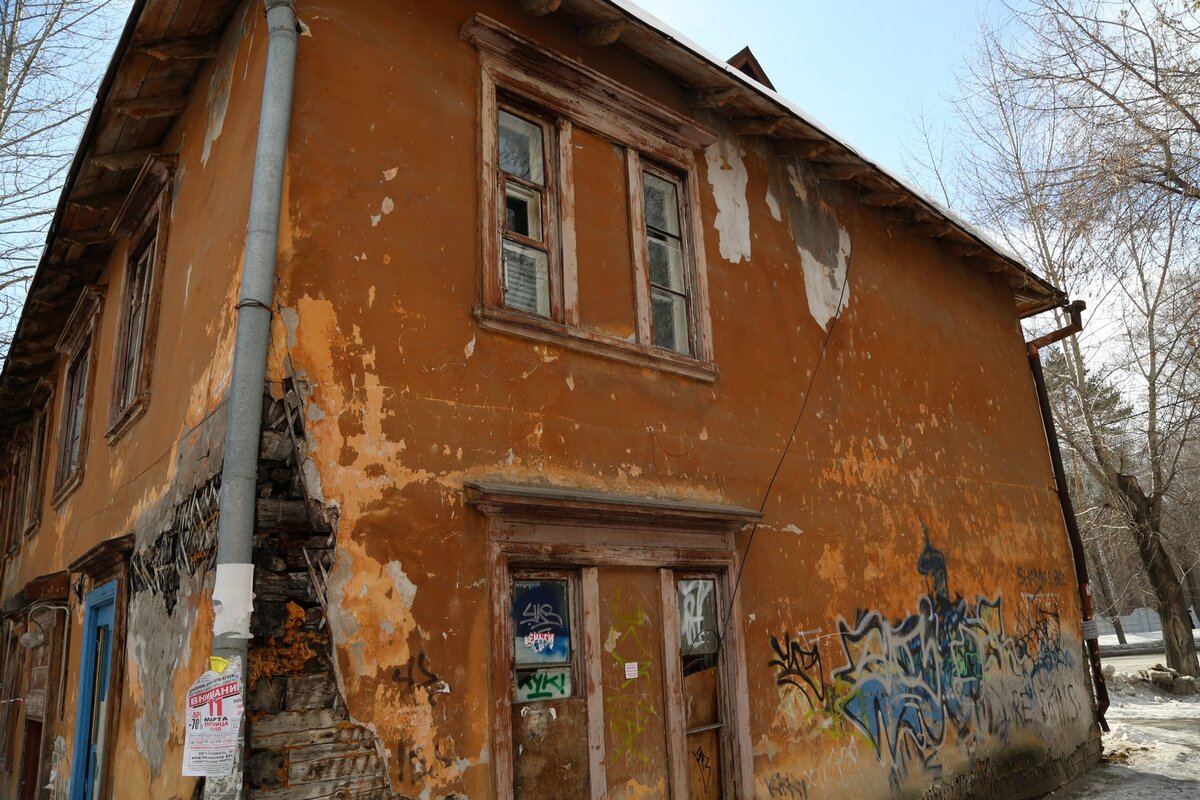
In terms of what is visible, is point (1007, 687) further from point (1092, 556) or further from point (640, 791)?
point (1092, 556)

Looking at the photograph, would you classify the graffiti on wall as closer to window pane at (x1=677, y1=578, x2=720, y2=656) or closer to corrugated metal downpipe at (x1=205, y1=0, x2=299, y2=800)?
window pane at (x1=677, y1=578, x2=720, y2=656)

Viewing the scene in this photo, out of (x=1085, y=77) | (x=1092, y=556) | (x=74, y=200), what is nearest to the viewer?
(x=74, y=200)

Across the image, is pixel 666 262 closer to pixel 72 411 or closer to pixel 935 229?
pixel 935 229

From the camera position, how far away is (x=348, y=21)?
5219mm

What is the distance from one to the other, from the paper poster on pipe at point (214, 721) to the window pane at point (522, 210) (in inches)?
128

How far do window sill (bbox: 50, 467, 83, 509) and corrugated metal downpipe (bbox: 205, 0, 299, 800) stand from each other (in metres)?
5.21

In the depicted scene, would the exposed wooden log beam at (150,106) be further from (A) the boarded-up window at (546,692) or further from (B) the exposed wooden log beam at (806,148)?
(B) the exposed wooden log beam at (806,148)

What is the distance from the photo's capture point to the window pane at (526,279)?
5.78 m

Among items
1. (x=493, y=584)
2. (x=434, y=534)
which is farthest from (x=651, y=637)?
(x=434, y=534)

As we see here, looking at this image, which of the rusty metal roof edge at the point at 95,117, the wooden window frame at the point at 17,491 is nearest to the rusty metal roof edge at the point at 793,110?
the rusty metal roof edge at the point at 95,117

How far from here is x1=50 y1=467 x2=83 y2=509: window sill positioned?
8.52 m

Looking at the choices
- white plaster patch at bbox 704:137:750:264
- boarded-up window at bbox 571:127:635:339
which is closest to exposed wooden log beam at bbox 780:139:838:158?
white plaster patch at bbox 704:137:750:264

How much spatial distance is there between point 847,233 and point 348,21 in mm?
5598

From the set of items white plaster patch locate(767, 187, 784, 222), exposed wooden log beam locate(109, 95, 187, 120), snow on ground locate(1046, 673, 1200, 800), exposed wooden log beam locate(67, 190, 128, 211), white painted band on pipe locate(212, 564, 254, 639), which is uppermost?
exposed wooden log beam locate(109, 95, 187, 120)
